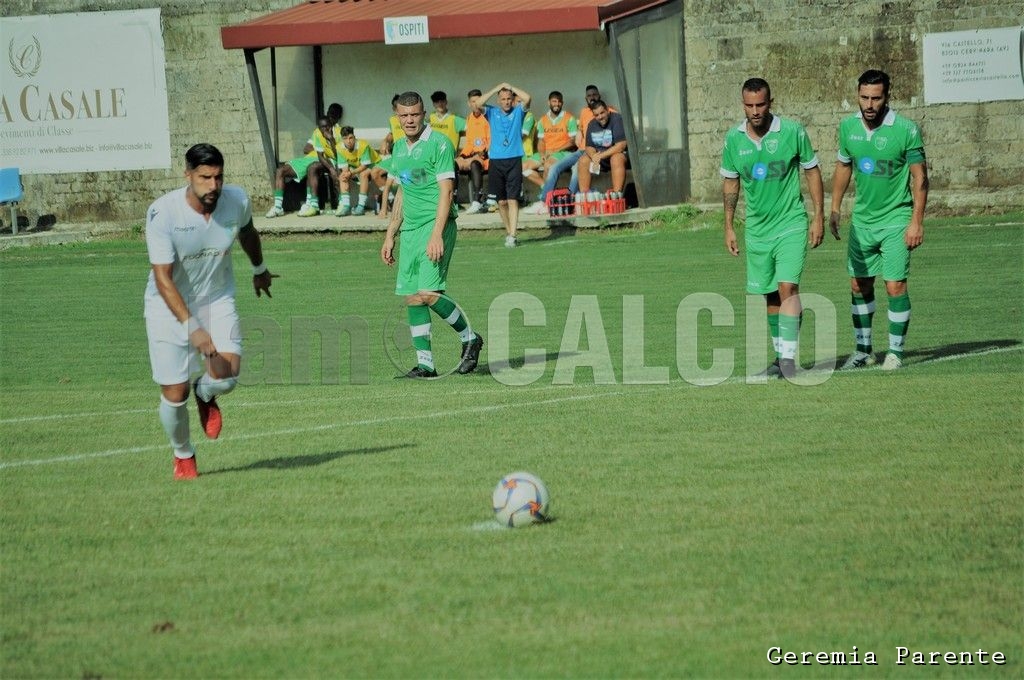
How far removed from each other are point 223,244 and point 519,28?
18.2m

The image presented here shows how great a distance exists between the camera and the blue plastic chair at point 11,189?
28.2 m

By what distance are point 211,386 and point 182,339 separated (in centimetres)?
37

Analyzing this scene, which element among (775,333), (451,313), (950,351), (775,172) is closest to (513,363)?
(451,313)

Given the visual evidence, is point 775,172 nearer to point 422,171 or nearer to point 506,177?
point 422,171

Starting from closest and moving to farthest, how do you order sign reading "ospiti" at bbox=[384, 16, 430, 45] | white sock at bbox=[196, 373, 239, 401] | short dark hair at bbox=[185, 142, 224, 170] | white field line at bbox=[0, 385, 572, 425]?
short dark hair at bbox=[185, 142, 224, 170] → white sock at bbox=[196, 373, 239, 401] → white field line at bbox=[0, 385, 572, 425] → sign reading "ospiti" at bbox=[384, 16, 430, 45]

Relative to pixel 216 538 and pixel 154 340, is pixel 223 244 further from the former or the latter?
pixel 216 538

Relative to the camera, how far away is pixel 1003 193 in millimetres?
24078

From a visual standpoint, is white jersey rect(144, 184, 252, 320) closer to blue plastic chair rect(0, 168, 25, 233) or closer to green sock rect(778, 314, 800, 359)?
green sock rect(778, 314, 800, 359)

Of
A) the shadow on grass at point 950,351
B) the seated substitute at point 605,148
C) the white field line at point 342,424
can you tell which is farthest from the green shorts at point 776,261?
the seated substitute at point 605,148

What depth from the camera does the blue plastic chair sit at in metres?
28.2

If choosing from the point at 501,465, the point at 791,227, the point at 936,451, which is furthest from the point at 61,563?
the point at 791,227

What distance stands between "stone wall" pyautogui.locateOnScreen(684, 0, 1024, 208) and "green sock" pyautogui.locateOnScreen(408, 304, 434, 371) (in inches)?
562

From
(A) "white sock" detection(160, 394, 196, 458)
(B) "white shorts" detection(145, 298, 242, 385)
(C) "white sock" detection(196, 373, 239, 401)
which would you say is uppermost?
(B) "white shorts" detection(145, 298, 242, 385)

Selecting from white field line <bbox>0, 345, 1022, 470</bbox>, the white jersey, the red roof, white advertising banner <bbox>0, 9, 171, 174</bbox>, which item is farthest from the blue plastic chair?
the white jersey
